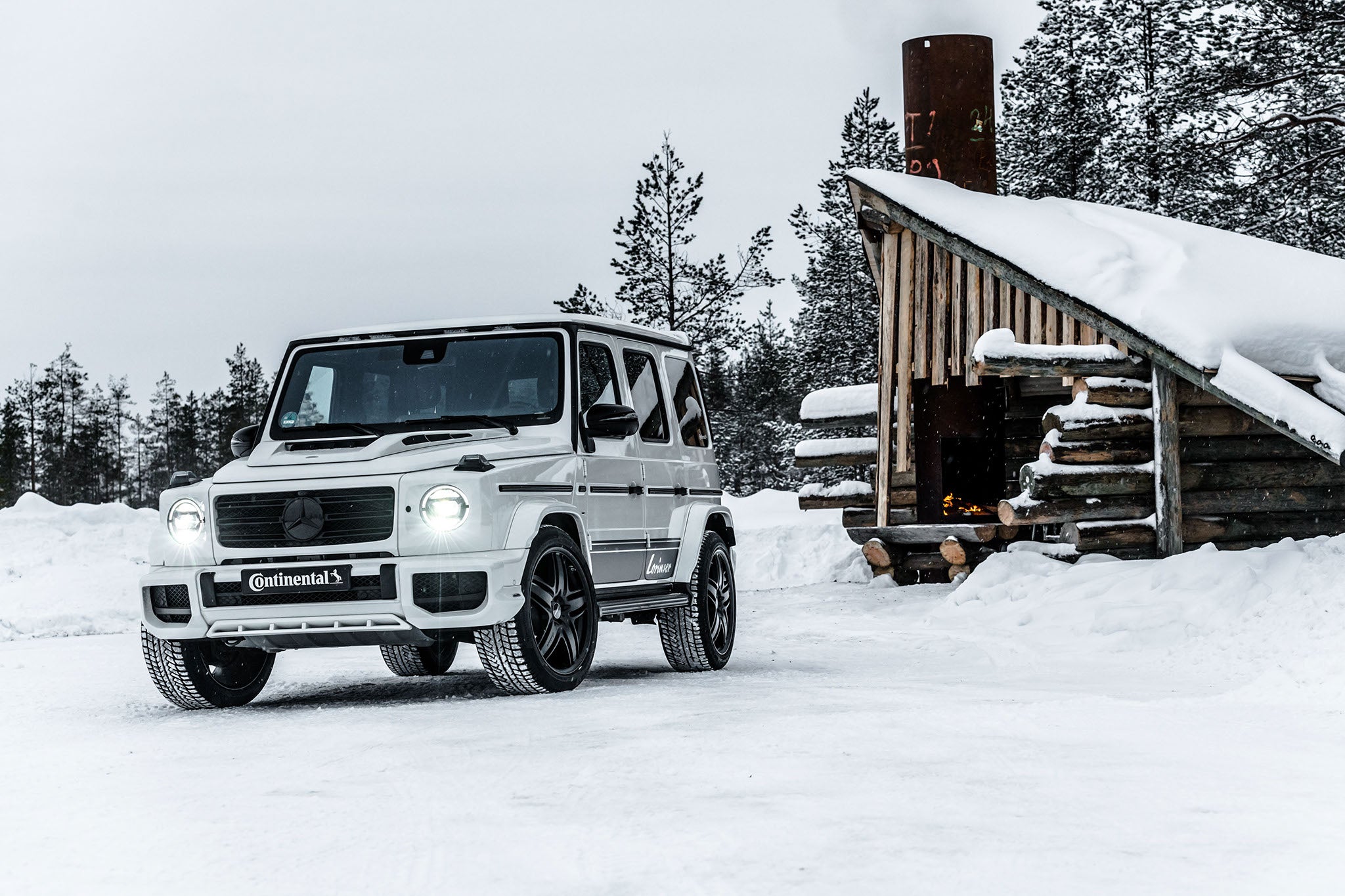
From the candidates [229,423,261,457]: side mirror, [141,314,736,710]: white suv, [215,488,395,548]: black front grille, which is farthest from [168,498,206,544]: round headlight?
[229,423,261,457]: side mirror

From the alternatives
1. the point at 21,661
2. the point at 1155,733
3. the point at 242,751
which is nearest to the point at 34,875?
the point at 242,751

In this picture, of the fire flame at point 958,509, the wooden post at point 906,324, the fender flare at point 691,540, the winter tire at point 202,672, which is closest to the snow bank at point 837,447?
the fire flame at point 958,509

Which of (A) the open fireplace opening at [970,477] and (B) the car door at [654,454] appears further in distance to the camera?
(A) the open fireplace opening at [970,477]

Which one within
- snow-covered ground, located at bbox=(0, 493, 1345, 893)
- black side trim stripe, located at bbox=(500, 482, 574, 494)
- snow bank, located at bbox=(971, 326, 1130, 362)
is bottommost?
snow-covered ground, located at bbox=(0, 493, 1345, 893)

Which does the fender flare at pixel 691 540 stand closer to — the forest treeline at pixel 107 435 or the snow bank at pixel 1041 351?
the snow bank at pixel 1041 351

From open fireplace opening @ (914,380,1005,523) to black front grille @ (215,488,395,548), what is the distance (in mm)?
12355

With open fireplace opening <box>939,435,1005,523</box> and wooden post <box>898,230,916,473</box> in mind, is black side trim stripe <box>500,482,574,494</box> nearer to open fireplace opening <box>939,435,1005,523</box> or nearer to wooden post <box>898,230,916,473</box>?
wooden post <box>898,230,916,473</box>

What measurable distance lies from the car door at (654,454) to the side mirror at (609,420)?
3.05 ft

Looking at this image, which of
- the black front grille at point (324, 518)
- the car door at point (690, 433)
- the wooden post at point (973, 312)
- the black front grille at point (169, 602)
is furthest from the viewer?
the wooden post at point (973, 312)

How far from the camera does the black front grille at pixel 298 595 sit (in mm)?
7727

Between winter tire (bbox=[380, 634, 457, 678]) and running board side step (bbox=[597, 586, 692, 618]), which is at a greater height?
running board side step (bbox=[597, 586, 692, 618])

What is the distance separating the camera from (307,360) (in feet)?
30.9

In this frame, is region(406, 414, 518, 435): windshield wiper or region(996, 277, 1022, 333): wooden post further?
region(996, 277, 1022, 333): wooden post

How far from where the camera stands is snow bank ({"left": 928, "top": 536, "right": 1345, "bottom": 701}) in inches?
365
